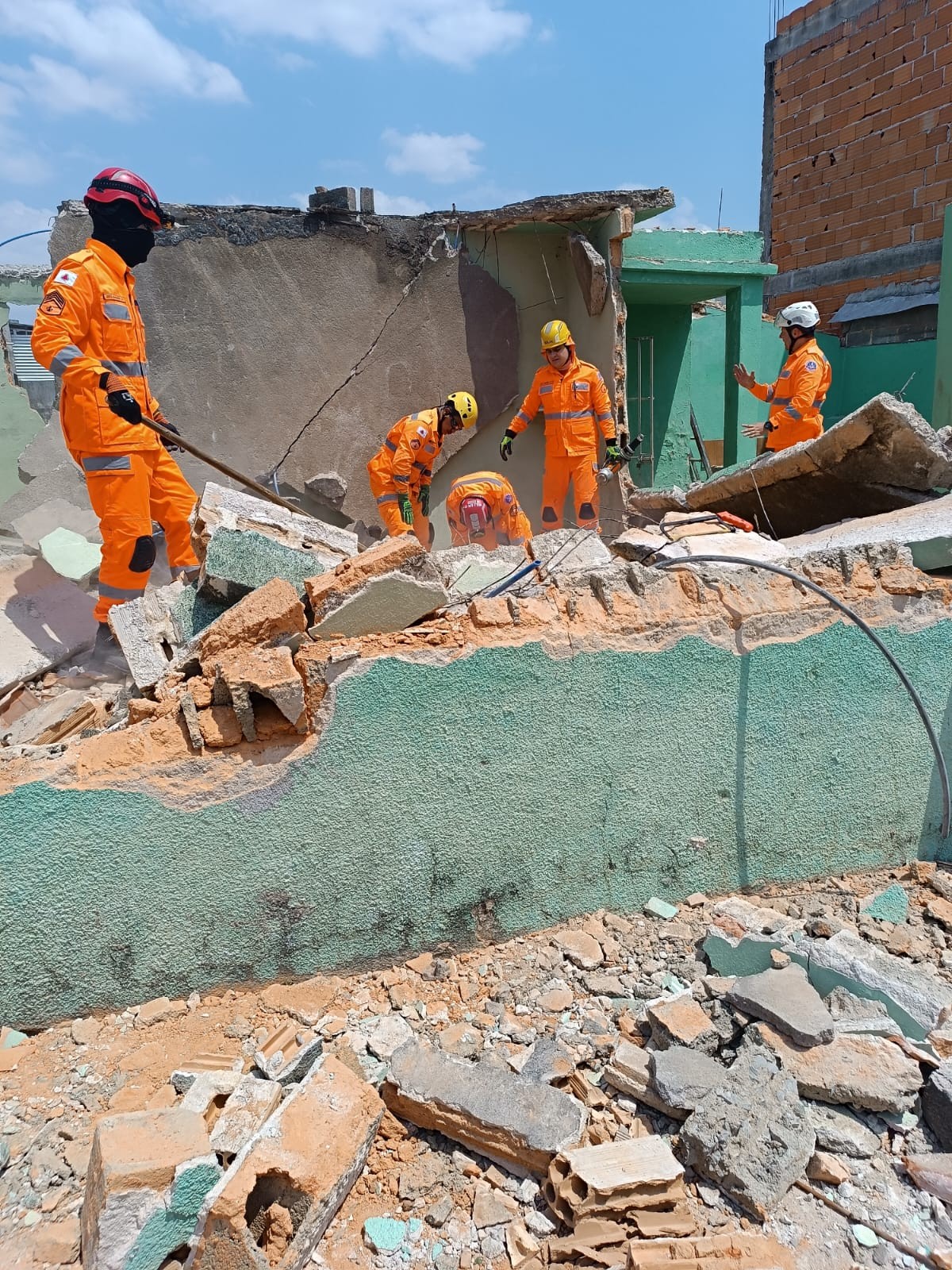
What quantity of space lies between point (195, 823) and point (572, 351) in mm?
5009

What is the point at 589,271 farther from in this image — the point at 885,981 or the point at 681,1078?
the point at 681,1078

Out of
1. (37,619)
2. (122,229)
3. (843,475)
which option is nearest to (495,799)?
(843,475)

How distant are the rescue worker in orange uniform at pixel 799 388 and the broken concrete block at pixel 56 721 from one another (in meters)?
4.60

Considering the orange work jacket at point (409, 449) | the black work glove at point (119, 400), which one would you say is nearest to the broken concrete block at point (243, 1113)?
the black work glove at point (119, 400)

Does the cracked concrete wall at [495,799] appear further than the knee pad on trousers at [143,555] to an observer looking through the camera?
No

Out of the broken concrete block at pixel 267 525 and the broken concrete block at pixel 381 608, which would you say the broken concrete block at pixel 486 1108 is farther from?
the broken concrete block at pixel 267 525

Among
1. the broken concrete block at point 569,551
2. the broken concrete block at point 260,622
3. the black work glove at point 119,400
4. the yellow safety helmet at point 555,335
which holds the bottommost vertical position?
the broken concrete block at point 260,622

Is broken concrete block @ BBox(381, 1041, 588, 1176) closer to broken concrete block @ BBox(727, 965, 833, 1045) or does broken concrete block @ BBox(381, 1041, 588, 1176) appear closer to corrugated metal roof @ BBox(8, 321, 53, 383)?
broken concrete block @ BBox(727, 965, 833, 1045)

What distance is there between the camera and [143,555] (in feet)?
13.3

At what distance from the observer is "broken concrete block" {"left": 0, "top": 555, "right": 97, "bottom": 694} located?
401 cm

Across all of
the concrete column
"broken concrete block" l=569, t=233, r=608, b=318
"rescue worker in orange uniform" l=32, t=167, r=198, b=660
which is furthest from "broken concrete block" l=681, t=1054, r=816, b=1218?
the concrete column

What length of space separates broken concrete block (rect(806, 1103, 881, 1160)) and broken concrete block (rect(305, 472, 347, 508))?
5984mm

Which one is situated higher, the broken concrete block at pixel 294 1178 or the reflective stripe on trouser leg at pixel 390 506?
the reflective stripe on trouser leg at pixel 390 506

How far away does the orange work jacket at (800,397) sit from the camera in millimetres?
5578
